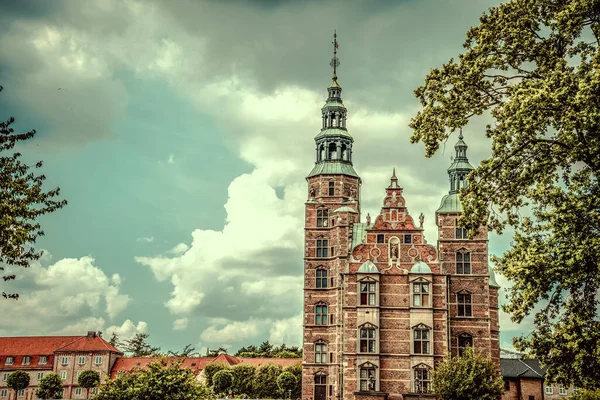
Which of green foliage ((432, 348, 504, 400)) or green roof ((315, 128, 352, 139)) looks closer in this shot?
green foliage ((432, 348, 504, 400))

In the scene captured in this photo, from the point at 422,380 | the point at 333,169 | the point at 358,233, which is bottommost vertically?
the point at 422,380

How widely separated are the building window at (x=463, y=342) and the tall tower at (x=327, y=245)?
8922mm

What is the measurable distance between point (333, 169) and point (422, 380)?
19.2 metres

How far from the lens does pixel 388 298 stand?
49.3 meters

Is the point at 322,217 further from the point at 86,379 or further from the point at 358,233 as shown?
the point at 86,379

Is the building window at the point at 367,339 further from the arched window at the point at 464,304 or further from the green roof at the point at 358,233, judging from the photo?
the green roof at the point at 358,233

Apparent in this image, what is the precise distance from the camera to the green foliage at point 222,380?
76125mm

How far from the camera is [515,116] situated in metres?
17.3

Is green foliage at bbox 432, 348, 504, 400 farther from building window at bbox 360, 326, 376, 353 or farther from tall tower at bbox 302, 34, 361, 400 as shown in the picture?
tall tower at bbox 302, 34, 361, 400

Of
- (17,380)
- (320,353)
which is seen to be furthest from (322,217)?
(17,380)

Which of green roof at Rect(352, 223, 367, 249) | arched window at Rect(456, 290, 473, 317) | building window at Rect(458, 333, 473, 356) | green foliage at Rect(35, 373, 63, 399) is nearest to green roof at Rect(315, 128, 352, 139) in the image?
green roof at Rect(352, 223, 367, 249)

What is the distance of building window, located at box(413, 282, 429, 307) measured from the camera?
48875mm

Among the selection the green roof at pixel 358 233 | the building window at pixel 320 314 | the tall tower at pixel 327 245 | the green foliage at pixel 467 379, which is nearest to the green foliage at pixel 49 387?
the tall tower at pixel 327 245

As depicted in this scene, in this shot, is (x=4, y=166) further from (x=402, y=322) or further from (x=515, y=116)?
(x=402, y=322)
